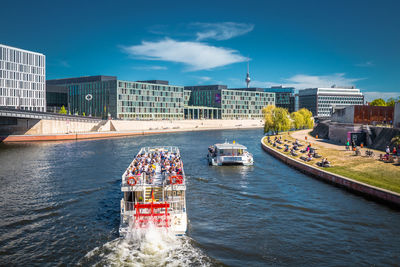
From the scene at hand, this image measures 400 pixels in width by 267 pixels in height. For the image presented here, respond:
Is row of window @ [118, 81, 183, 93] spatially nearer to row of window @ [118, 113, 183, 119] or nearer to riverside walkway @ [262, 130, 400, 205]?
row of window @ [118, 113, 183, 119]

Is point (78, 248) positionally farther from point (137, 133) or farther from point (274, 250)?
point (137, 133)

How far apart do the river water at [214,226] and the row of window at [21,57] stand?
102 metres

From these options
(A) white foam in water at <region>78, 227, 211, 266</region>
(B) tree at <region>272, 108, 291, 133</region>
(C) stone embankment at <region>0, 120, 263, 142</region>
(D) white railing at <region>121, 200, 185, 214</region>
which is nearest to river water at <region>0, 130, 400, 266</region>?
(A) white foam in water at <region>78, 227, 211, 266</region>

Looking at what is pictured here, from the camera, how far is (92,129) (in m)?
112

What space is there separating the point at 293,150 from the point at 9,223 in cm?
4332

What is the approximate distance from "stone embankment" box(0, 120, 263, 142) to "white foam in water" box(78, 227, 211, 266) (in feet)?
261

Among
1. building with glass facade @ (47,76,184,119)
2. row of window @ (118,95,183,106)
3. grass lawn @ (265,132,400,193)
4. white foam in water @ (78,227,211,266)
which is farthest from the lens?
row of window @ (118,95,183,106)

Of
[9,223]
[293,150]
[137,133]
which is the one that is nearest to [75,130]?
[137,133]

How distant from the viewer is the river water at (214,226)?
19.3 m

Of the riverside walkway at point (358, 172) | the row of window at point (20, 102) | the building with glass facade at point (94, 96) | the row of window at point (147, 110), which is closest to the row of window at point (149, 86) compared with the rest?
the building with glass facade at point (94, 96)

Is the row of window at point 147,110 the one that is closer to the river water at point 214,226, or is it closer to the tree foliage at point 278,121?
the tree foliage at point 278,121

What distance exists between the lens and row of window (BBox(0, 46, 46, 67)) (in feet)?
406

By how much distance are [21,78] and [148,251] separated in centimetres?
13299

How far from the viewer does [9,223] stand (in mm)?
24656
